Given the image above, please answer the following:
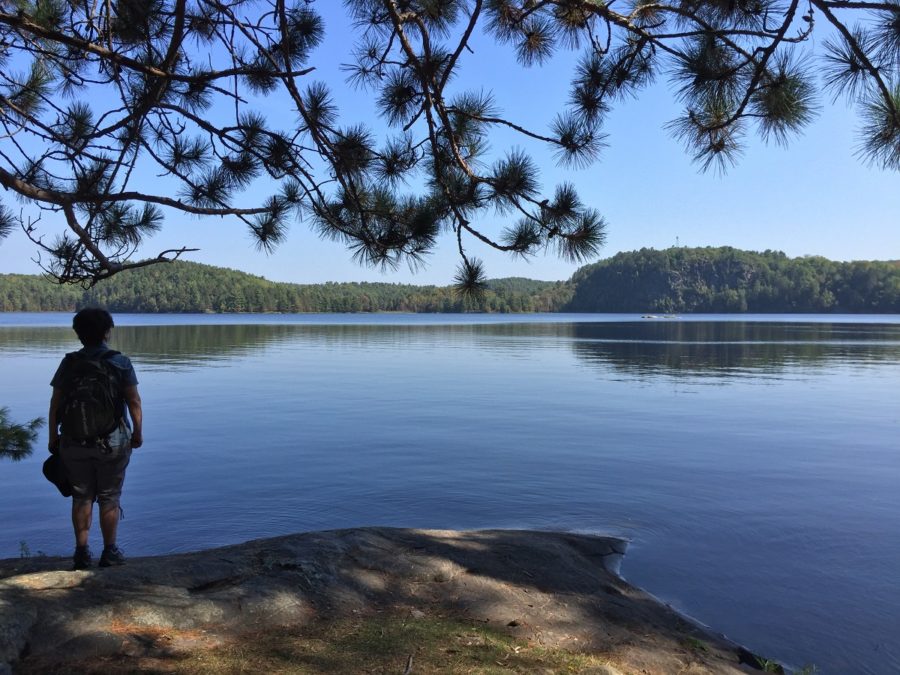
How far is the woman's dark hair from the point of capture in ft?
15.8

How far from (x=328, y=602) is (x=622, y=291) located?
164 meters

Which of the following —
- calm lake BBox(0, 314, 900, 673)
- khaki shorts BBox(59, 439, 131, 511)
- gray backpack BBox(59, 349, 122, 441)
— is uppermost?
gray backpack BBox(59, 349, 122, 441)

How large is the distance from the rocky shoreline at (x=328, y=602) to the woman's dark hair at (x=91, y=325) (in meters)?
1.53

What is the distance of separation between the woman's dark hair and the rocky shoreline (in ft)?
5.03

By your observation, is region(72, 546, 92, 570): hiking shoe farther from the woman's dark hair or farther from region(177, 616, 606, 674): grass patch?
region(177, 616, 606, 674): grass patch

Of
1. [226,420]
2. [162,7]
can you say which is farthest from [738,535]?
[226,420]

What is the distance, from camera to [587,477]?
11.1 metres

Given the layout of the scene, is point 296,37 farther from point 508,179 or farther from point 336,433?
point 336,433

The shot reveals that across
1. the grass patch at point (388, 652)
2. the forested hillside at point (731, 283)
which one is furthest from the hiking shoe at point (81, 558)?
the forested hillside at point (731, 283)

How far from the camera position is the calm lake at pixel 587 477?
6801 millimetres

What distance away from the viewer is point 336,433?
14789 millimetres

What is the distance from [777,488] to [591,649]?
7.24 m

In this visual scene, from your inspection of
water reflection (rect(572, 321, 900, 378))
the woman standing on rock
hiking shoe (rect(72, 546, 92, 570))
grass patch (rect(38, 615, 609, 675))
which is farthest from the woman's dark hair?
→ water reflection (rect(572, 321, 900, 378))

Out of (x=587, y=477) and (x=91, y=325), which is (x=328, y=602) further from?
(x=587, y=477)
